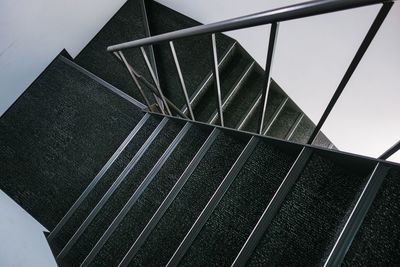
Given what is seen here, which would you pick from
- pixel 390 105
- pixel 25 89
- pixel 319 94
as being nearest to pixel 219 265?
pixel 390 105

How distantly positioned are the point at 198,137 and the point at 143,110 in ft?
2.03

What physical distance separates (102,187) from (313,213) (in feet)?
4.59

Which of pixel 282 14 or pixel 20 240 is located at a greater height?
pixel 282 14

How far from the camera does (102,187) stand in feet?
6.64

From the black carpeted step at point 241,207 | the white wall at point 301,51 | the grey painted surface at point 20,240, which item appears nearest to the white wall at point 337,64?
the white wall at point 301,51

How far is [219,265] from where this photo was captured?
3.98ft

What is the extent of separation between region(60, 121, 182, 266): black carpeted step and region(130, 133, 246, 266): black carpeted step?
1.43 feet

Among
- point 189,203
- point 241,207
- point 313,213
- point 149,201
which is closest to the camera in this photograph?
point 313,213

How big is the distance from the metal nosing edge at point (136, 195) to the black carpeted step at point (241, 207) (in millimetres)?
545

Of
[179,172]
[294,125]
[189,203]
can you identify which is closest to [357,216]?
[189,203]

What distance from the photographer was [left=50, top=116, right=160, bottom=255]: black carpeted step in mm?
1963

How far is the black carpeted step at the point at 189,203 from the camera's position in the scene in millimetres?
1440

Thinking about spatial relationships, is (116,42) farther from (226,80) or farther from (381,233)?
Result: (381,233)

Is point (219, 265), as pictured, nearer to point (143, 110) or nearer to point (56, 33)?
point (143, 110)
